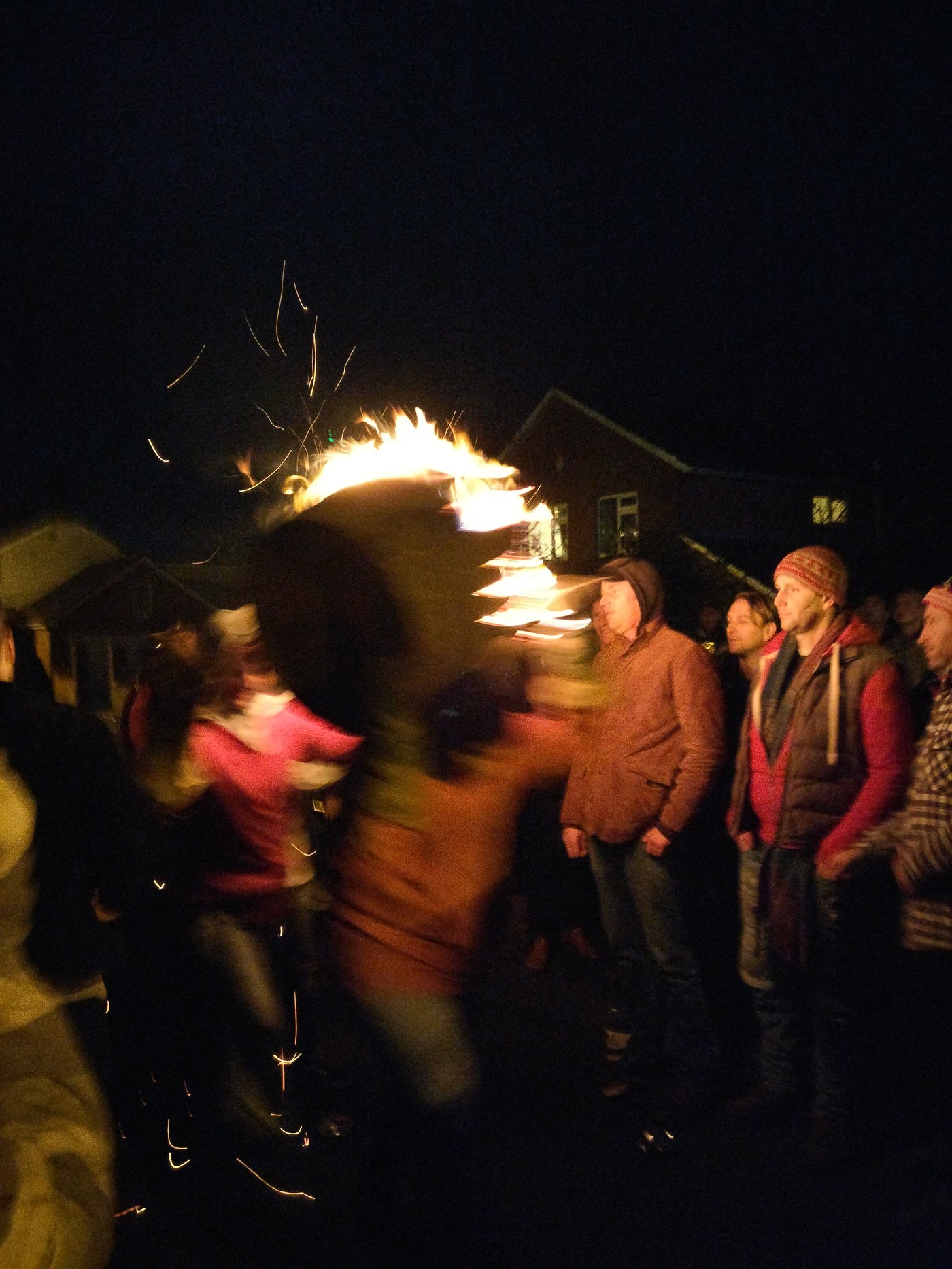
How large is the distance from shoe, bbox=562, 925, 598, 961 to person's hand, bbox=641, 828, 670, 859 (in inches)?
88.9

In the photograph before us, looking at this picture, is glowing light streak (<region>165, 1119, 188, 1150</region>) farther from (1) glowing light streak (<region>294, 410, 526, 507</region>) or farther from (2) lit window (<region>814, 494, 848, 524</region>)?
(2) lit window (<region>814, 494, 848, 524</region>)

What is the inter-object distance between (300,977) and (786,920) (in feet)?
7.30

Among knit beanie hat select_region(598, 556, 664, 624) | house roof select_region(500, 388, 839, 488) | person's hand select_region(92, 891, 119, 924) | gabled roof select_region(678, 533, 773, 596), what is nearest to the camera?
person's hand select_region(92, 891, 119, 924)

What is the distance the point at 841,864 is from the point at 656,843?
0.73 metres

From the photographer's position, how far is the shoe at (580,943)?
5.99m

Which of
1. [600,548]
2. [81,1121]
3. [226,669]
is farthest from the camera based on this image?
[600,548]

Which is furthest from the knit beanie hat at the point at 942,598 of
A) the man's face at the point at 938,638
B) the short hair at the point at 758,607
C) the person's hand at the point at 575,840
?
the person's hand at the point at 575,840

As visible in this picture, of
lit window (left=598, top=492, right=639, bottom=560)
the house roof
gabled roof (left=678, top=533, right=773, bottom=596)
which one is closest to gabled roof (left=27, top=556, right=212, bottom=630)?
the house roof

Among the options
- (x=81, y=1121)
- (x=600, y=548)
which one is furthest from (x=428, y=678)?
(x=600, y=548)

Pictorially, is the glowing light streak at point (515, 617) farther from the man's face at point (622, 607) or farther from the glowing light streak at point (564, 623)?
the man's face at point (622, 607)

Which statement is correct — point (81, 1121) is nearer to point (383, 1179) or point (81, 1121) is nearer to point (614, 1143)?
point (383, 1179)

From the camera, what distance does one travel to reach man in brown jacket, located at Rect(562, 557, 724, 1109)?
3977 millimetres

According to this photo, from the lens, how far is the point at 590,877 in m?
6.26

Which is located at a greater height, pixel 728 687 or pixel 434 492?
pixel 434 492
